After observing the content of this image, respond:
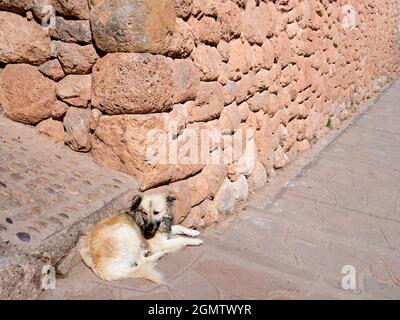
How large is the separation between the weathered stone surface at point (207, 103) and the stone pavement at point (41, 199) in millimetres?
700

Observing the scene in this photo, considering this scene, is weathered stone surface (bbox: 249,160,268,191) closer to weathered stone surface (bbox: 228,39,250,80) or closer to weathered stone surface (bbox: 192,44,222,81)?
weathered stone surface (bbox: 228,39,250,80)

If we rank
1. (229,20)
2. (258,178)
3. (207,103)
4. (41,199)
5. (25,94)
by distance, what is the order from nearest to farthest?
(41,199) → (25,94) → (207,103) → (229,20) → (258,178)

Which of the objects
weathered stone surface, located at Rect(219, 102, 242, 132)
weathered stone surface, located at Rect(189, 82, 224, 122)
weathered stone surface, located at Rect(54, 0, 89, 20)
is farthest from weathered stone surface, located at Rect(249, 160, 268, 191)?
weathered stone surface, located at Rect(54, 0, 89, 20)

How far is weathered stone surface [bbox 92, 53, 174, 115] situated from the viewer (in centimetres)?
235

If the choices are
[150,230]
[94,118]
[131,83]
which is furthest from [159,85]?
[150,230]

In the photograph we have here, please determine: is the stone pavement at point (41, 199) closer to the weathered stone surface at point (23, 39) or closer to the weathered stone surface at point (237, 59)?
the weathered stone surface at point (23, 39)

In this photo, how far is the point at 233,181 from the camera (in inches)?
138

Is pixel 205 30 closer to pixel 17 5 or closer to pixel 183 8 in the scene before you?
pixel 183 8

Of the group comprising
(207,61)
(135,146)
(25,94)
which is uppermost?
(207,61)

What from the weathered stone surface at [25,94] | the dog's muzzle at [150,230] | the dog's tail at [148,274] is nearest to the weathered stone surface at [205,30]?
the weathered stone surface at [25,94]

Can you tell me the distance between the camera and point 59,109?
2648 millimetres

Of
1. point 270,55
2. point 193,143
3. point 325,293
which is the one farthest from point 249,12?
point 325,293

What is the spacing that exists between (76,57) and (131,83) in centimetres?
42

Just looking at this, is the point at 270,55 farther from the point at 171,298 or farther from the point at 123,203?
the point at 171,298
